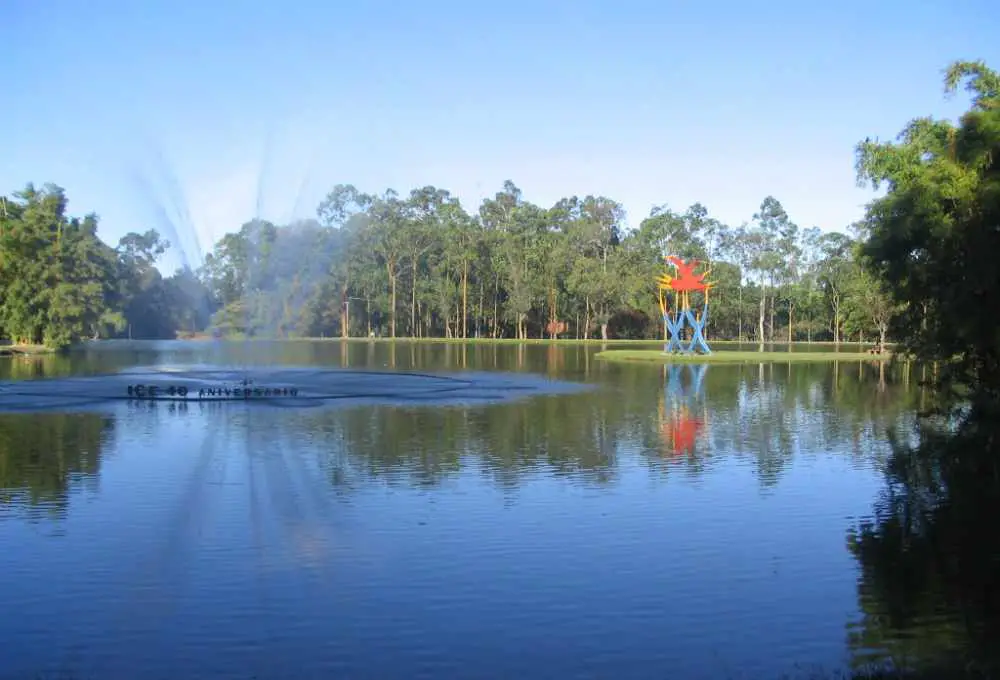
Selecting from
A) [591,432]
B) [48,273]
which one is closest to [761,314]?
[48,273]

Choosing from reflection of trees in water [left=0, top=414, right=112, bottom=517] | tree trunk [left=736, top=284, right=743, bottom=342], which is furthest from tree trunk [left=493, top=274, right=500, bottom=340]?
reflection of trees in water [left=0, top=414, right=112, bottom=517]

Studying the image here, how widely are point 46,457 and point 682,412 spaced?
18.0m

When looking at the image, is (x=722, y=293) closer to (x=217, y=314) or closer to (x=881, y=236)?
(x=217, y=314)

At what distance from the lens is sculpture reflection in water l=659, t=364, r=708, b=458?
23.3 meters

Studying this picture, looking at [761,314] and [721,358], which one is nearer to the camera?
[721,358]

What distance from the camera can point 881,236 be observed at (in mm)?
20359

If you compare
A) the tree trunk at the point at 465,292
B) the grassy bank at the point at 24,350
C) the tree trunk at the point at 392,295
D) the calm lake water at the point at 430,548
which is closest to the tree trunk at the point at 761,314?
the tree trunk at the point at 465,292

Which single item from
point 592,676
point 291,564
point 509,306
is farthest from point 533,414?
point 509,306

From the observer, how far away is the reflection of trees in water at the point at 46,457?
52.9 ft

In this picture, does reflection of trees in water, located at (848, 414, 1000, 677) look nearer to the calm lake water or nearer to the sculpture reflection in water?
the calm lake water

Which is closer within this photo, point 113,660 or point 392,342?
point 113,660

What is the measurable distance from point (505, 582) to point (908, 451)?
1378cm

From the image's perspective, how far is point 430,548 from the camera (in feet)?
43.3

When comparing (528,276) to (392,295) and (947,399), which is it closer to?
(392,295)
